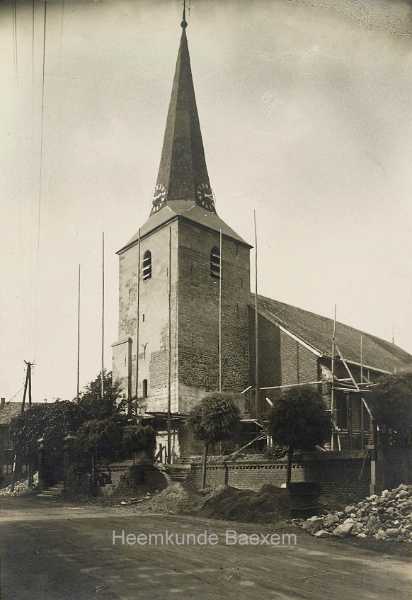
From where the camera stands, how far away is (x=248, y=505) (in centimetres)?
1605

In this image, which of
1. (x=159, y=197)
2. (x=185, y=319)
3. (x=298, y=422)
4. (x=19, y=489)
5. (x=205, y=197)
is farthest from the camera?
(x=205, y=197)

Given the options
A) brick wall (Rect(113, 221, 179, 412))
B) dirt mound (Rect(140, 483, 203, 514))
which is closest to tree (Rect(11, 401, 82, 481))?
brick wall (Rect(113, 221, 179, 412))

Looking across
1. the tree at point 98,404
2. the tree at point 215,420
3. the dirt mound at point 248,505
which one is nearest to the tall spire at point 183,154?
the tree at point 98,404

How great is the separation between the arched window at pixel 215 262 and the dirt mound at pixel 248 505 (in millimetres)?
15890

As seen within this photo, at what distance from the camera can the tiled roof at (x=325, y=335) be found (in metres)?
31.2

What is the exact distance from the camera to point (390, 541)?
38.3ft

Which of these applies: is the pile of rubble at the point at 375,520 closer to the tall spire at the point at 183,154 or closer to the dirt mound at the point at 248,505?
the dirt mound at the point at 248,505

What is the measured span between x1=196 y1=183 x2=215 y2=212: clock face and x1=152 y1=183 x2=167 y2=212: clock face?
1.98 meters

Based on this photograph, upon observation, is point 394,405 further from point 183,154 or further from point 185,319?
point 183,154

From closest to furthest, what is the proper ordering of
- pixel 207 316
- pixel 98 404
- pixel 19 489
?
pixel 98 404 → pixel 207 316 → pixel 19 489

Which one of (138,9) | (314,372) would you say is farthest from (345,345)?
(138,9)

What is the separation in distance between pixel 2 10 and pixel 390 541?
457 inches

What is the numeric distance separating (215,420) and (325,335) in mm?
15990

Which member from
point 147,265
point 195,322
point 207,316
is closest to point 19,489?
Result: point 195,322
